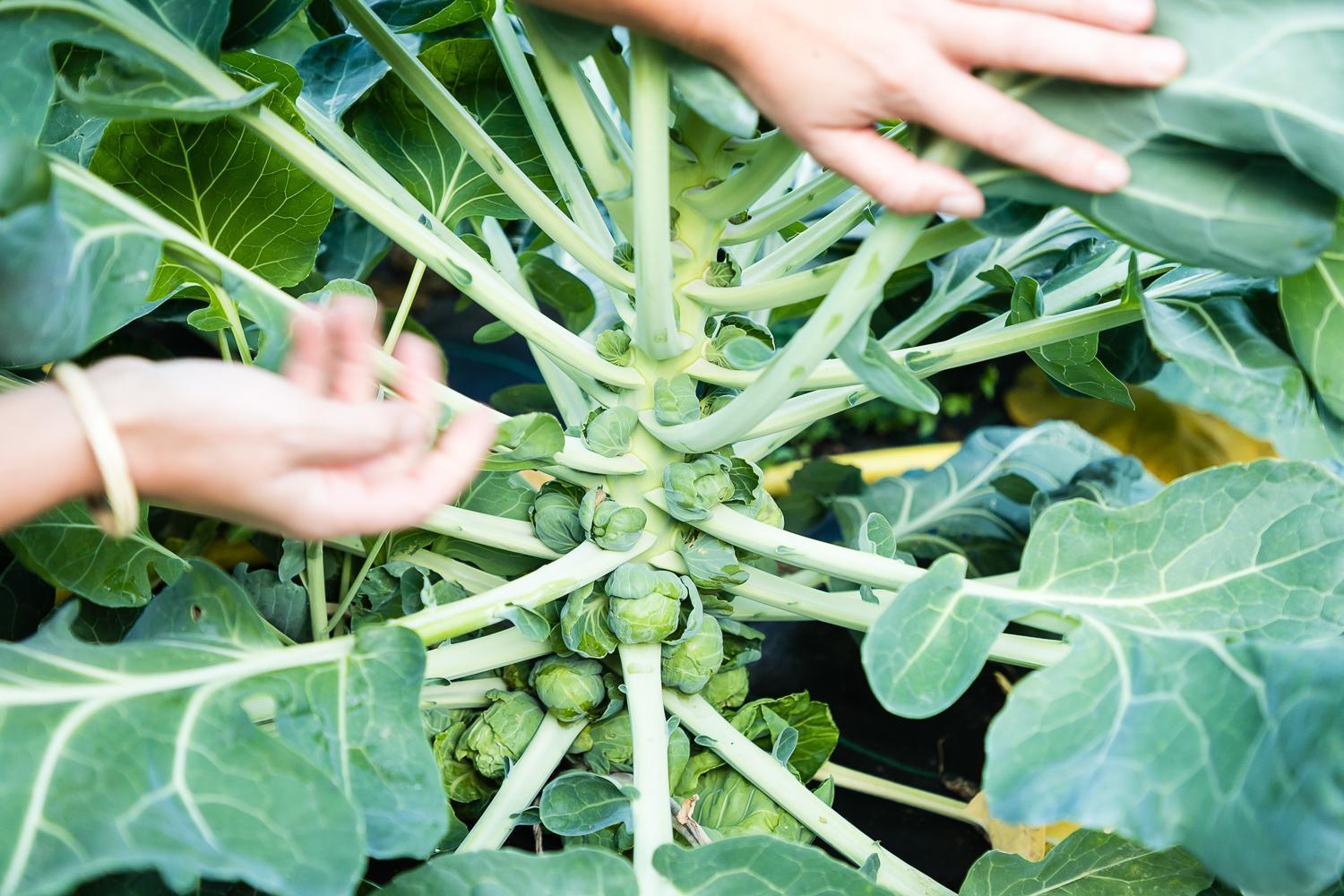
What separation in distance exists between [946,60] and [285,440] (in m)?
0.36

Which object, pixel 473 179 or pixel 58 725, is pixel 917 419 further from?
pixel 58 725

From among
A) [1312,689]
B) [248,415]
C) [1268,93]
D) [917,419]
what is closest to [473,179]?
[248,415]

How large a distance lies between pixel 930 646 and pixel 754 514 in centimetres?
26

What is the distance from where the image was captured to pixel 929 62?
47cm

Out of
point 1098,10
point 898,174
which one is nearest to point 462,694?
point 898,174

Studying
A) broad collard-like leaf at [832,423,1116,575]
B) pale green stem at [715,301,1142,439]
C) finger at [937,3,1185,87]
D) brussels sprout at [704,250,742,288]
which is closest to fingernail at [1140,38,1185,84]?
finger at [937,3,1185,87]

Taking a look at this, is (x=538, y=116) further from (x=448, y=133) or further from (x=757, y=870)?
(x=757, y=870)

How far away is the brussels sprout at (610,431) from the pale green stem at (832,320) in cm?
12

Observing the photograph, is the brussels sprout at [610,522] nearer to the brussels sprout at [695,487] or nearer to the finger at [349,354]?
the brussels sprout at [695,487]

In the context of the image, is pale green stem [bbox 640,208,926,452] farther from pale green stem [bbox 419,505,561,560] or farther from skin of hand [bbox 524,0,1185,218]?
pale green stem [bbox 419,505,561,560]

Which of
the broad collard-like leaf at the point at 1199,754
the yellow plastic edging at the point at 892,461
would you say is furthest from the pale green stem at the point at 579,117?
the yellow plastic edging at the point at 892,461

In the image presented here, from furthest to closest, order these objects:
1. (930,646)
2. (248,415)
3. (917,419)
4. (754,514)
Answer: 1. (917,419)
2. (754,514)
3. (930,646)
4. (248,415)

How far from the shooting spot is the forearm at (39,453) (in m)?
0.44

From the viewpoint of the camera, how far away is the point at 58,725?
0.53 m
